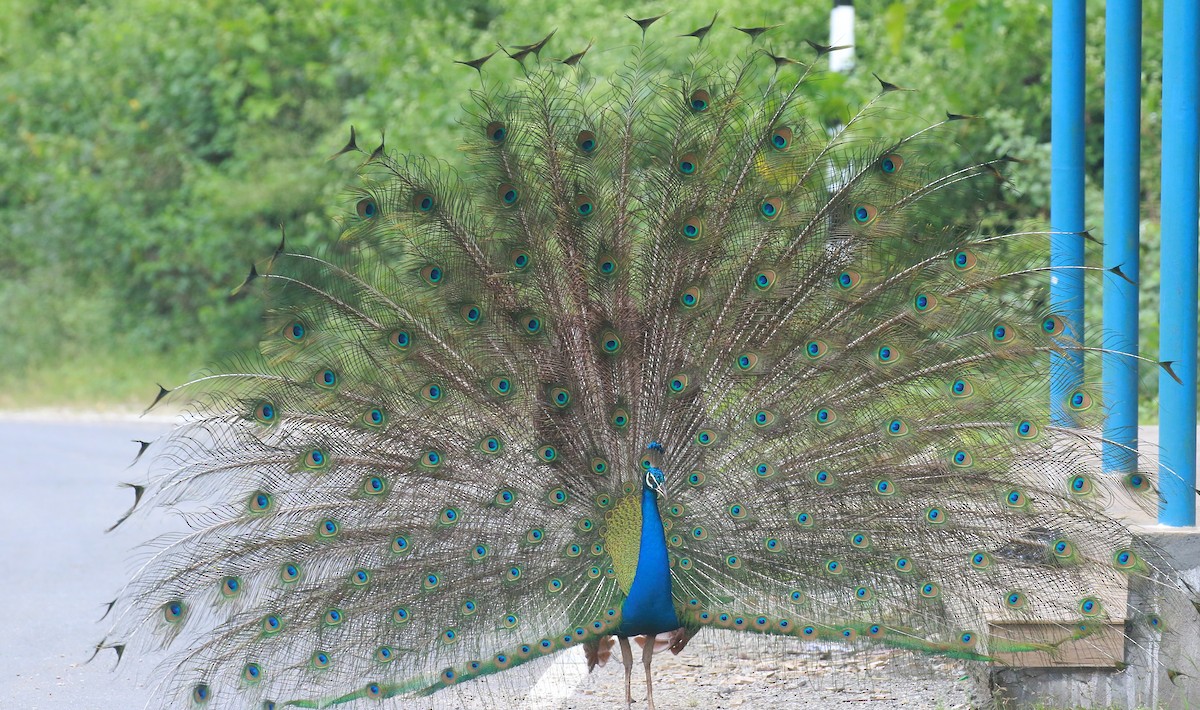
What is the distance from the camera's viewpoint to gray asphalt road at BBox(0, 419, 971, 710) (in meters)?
4.93

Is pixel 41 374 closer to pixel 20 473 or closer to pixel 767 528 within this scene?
pixel 20 473

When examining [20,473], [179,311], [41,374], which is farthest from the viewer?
[179,311]

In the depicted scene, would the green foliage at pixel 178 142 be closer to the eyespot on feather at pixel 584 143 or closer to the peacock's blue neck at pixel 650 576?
the eyespot on feather at pixel 584 143

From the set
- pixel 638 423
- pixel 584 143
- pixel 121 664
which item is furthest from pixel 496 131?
pixel 121 664

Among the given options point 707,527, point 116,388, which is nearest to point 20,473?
point 116,388

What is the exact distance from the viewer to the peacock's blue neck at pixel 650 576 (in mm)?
4062

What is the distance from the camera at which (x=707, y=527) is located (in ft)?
14.0

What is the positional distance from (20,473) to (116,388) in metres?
5.58

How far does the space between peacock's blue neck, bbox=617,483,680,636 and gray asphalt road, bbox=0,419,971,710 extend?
53 centimetres

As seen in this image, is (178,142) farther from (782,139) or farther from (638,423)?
(782,139)

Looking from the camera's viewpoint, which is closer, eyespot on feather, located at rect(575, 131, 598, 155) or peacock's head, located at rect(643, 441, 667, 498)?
peacock's head, located at rect(643, 441, 667, 498)

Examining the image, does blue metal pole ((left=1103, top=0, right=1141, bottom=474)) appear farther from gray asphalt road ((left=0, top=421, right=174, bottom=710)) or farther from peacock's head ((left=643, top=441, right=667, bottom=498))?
gray asphalt road ((left=0, top=421, right=174, bottom=710))

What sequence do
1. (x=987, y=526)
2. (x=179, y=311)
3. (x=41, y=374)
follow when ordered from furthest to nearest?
(x=179, y=311)
(x=41, y=374)
(x=987, y=526)

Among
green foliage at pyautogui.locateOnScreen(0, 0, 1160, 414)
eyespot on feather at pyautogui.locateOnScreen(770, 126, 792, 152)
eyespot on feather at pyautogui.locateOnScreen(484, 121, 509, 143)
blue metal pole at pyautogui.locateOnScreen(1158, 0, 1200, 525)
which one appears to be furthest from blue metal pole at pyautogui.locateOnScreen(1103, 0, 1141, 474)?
green foliage at pyautogui.locateOnScreen(0, 0, 1160, 414)
